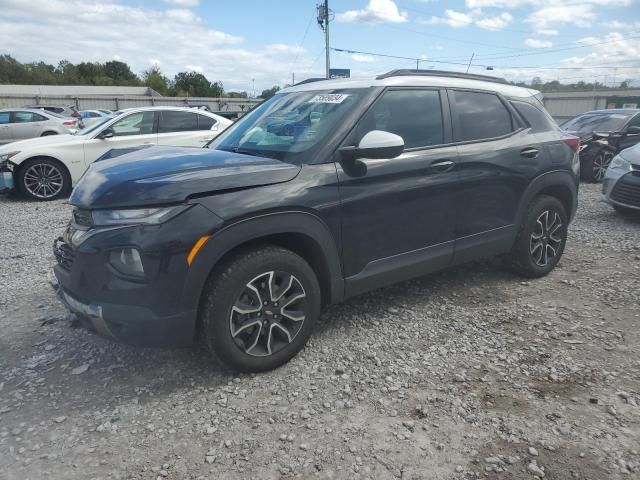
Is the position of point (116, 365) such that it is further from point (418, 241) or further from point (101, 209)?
point (418, 241)

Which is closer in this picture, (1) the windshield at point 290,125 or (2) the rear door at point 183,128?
(1) the windshield at point 290,125

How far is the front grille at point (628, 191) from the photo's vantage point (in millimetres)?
6836

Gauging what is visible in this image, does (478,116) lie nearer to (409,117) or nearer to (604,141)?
(409,117)

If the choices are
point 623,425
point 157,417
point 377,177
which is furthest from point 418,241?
point 157,417

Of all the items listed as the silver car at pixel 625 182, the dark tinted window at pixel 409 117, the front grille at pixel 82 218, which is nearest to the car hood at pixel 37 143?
the front grille at pixel 82 218

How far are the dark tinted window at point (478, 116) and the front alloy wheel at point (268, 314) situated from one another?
6.13ft

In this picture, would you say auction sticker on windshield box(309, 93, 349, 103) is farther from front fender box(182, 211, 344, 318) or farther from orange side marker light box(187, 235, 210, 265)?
orange side marker light box(187, 235, 210, 265)

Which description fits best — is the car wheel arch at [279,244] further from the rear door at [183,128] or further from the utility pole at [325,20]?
the utility pole at [325,20]

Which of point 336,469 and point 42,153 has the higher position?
point 42,153

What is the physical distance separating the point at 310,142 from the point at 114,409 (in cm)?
203

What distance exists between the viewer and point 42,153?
27.4 ft

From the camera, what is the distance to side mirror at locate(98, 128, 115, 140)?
875cm

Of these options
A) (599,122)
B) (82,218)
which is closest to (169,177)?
(82,218)

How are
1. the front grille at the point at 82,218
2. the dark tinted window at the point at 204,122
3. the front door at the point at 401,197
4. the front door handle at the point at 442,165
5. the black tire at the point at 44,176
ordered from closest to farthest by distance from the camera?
1. the front grille at the point at 82,218
2. the front door at the point at 401,197
3. the front door handle at the point at 442,165
4. the black tire at the point at 44,176
5. the dark tinted window at the point at 204,122
